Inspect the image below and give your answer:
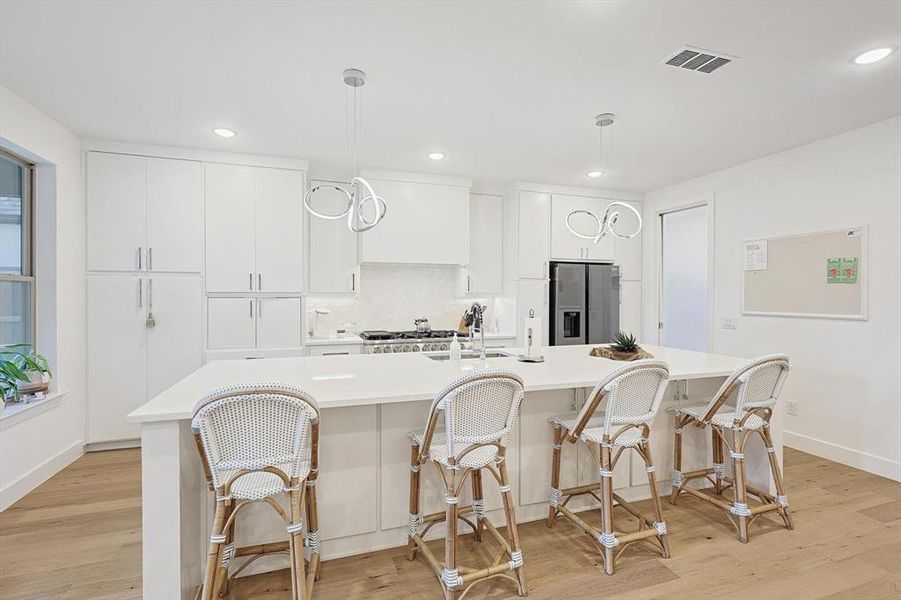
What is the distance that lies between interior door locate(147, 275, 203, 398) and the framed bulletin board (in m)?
4.89

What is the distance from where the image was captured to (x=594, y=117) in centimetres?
322

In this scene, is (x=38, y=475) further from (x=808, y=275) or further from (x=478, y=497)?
(x=808, y=275)

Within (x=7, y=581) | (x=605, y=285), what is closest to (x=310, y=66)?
(x=7, y=581)

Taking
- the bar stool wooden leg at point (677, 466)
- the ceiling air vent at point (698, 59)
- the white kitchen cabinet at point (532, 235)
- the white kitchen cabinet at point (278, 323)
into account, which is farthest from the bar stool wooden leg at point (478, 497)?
the white kitchen cabinet at point (532, 235)

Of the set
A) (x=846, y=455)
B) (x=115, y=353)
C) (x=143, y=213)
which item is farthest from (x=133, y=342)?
(x=846, y=455)

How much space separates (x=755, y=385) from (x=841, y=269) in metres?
1.86

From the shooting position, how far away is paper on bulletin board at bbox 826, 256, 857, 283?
3.50m

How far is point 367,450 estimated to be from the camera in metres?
2.26

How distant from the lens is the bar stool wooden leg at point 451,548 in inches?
73.9

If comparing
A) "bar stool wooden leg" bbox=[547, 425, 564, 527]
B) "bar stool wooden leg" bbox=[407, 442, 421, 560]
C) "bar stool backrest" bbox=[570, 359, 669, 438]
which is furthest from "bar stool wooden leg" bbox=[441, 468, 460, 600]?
"bar stool wooden leg" bbox=[547, 425, 564, 527]

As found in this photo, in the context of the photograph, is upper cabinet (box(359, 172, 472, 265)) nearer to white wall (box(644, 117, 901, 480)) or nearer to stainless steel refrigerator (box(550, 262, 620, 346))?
stainless steel refrigerator (box(550, 262, 620, 346))

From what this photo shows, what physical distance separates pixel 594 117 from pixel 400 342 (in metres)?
2.52

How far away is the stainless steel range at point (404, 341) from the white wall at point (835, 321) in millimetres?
2744

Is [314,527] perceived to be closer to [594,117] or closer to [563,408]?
[563,408]
